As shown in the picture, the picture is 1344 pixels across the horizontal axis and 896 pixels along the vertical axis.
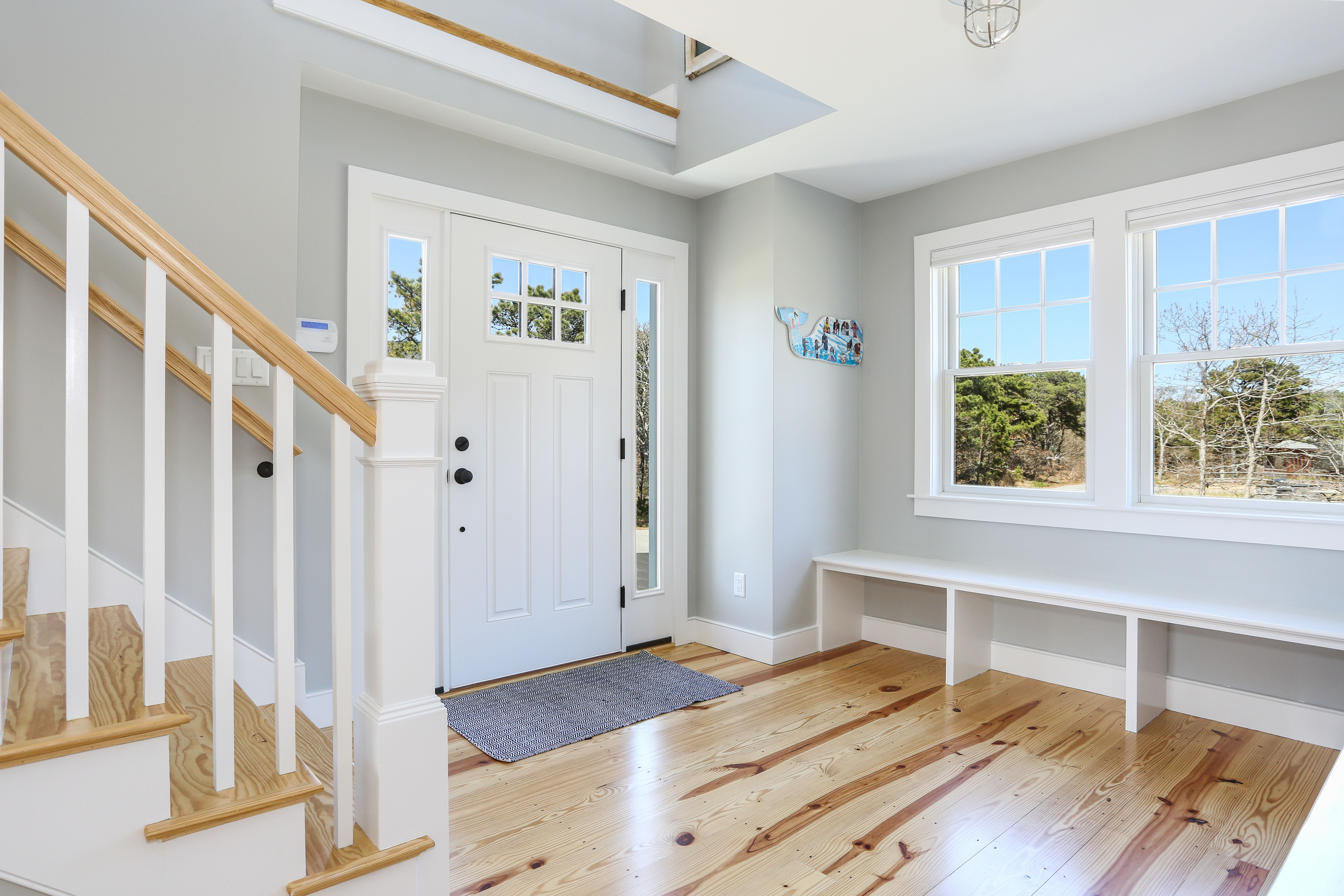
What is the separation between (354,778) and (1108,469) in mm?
2981

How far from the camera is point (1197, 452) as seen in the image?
2867mm

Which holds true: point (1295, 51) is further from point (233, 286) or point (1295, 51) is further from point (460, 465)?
point (233, 286)

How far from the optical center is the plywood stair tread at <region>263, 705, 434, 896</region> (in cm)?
131

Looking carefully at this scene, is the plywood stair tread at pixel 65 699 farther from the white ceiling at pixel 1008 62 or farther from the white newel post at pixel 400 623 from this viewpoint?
the white ceiling at pixel 1008 62

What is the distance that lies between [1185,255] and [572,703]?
10.0 feet

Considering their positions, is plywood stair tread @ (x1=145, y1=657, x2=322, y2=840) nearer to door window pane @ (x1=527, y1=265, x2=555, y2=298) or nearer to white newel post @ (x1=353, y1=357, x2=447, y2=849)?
white newel post @ (x1=353, y1=357, x2=447, y2=849)

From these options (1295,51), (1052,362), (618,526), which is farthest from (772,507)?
(1295,51)

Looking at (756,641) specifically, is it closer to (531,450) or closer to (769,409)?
(769,409)

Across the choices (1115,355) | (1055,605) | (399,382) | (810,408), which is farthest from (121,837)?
(1115,355)

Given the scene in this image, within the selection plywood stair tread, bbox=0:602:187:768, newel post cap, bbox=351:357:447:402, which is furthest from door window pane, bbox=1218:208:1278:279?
plywood stair tread, bbox=0:602:187:768

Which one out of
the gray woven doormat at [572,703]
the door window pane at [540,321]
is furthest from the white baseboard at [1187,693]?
the door window pane at [540,321]

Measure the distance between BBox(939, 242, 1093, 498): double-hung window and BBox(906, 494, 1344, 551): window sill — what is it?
115 millimetres

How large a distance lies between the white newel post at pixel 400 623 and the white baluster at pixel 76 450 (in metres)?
0.44

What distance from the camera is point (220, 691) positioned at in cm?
125
